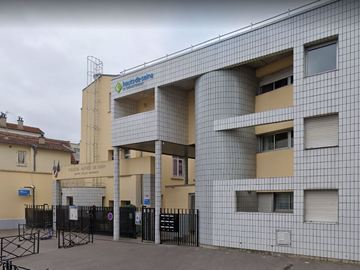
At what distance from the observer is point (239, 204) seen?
15.7 m

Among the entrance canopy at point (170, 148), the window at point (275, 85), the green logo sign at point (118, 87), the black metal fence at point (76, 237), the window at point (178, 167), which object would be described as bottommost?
the black metal fence at point (76, 237)

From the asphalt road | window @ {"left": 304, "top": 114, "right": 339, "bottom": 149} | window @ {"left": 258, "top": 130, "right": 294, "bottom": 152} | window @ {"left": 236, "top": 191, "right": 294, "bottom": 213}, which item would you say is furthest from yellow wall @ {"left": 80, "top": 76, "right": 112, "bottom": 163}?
window @ {"left": 304, "top": 114, "right": 339, "bottom": 149}

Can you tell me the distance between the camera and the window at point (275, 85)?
51.7 ft

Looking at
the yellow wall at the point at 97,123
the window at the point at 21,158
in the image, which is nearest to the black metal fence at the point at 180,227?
the yellow wall at the point at 97,123

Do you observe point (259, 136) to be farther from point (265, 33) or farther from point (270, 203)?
point (265, 33)

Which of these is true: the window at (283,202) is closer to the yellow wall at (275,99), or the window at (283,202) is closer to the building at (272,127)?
the building at (272,127)

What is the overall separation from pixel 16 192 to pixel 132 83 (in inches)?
598

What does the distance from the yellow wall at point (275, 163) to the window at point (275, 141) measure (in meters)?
0.43

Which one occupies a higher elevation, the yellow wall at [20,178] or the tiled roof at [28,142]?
the tiled roof at [28,142]

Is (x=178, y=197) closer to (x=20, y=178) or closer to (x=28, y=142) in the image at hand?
(x=20, y=178)

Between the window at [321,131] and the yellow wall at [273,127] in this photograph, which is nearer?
the window at [321,131]

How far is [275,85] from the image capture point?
16.7 meters

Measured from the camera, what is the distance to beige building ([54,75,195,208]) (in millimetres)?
21578

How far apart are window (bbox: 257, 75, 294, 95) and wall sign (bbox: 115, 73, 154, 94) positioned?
535 cm
